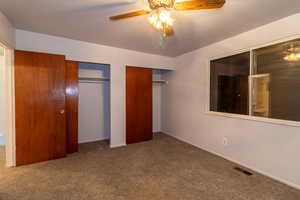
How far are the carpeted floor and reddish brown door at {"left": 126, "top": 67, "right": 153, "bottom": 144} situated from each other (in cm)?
76

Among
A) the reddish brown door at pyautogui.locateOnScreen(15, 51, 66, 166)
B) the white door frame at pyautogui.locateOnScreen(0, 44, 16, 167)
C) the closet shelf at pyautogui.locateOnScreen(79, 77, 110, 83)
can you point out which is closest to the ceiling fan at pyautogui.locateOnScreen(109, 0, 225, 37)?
the reddish brown door at pyautogui.locateOnScreen(15, 51, 66, 166)

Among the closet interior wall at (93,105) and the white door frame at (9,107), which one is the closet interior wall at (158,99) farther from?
the white door frame at (9,107)

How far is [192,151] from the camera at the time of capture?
10.4 ft

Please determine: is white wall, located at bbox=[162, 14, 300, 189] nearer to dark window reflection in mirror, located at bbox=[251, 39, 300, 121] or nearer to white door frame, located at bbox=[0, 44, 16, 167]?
dark window reflection in mirror, located at bbox=[251, 39, 300, 121]

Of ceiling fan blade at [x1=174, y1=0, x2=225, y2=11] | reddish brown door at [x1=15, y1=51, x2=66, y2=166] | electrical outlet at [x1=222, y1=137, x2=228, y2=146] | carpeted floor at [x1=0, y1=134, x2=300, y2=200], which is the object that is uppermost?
ceiling fan blade at [x1=174, y1=0, x2=225, y2=11]

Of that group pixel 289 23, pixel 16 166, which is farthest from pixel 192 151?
pixel 16 166

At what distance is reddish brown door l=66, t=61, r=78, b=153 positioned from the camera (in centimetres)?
297

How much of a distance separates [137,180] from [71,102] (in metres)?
2.05

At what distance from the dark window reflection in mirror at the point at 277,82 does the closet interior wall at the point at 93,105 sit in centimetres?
316

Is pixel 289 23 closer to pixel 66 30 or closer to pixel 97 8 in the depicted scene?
pixel 97 8

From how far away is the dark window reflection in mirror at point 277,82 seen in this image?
1989 mm

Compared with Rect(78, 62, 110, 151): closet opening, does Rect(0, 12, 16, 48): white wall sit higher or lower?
higher

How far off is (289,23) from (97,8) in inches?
103

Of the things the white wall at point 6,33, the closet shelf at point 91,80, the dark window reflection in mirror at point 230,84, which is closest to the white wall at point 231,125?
the dark window reflection in mirror at point 230,84
